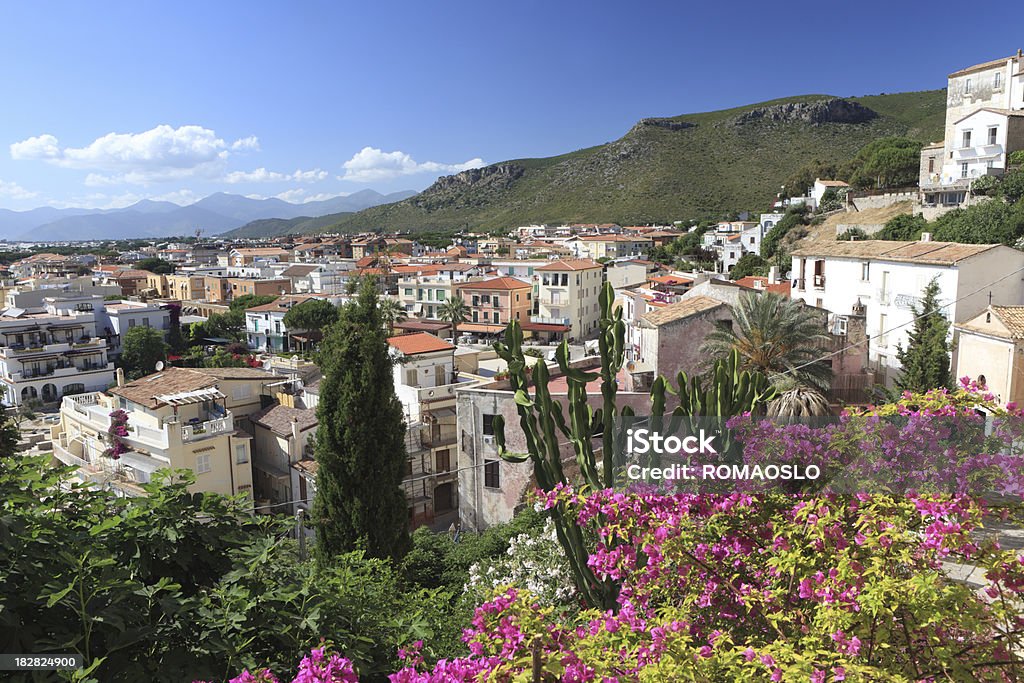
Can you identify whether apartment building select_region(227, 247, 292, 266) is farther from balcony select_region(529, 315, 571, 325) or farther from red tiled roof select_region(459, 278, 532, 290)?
balcony select_region(529, 315, 571, 325)

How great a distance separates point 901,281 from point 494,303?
41.9m

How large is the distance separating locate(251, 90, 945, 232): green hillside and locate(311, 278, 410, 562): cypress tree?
318 feet

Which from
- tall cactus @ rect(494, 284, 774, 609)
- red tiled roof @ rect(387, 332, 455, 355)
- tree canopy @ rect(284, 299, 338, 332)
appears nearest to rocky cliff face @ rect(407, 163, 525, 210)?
tree canopy @ rect(284, 299, 338, 332)

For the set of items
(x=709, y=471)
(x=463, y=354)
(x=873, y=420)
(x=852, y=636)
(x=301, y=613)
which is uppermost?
(x=873, y=420)

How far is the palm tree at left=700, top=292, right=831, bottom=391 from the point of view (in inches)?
614

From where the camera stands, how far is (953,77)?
172ft

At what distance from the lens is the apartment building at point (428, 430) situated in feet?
77.0

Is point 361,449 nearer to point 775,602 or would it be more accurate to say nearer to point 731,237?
point 775,602

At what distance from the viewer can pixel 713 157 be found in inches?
4998

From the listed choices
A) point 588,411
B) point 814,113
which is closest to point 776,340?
point 588,411

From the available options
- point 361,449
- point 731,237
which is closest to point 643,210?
point 731,237

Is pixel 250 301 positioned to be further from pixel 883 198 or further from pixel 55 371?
pixel 883 198

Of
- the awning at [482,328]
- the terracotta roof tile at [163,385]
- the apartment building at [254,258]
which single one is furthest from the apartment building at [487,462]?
the apartment building at [254,258]

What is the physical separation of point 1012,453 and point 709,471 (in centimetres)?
203
